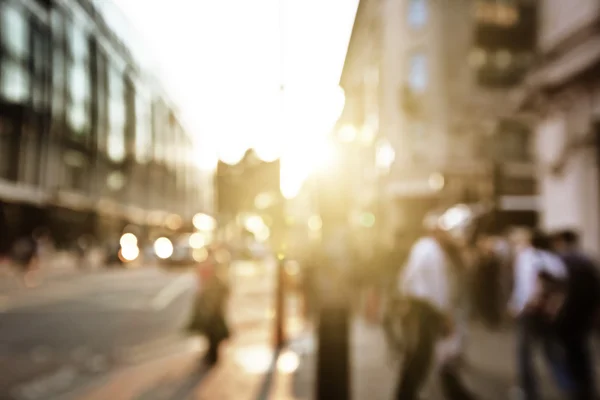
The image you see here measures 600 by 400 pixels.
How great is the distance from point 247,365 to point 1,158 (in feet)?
109

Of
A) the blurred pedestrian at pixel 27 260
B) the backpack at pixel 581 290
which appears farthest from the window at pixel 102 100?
the backpack at pixel 581 290

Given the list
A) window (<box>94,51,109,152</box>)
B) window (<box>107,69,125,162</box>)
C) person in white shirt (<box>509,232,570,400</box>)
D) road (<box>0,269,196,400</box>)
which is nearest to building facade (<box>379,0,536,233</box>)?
road (<box>0,269,196,400</box>)

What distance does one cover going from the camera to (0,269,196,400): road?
8.20m

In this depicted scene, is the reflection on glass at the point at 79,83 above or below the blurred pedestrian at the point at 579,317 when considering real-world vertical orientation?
above

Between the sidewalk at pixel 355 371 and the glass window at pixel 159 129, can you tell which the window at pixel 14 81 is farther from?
the glass window at pixel 159 129

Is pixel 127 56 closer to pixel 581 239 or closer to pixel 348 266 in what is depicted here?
pixel 581 239

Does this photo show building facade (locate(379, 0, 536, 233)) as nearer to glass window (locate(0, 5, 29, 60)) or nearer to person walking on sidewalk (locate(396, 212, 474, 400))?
person walking on sidewalk (locate(396, 212, 474, 400))

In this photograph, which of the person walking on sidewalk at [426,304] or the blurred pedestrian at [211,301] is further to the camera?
the blurred pedestrian at [211,301]

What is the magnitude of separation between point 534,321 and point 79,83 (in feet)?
159

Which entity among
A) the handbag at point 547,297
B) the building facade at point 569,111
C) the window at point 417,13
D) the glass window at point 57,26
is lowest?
the handbag at point 547,297

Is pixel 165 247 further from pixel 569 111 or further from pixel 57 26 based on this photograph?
pixel 57 26

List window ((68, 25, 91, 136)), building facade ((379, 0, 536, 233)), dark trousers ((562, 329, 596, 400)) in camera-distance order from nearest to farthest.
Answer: dark trousers ((562, 329, 596, 400)) → building facade ((379, 0, 536, 233)) → window ((68, 25, 91, 136))

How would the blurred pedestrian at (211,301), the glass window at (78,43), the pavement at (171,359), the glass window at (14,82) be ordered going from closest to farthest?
1. the pavement at (171,359)
2. the blurred pedestrian at (211,301)
3. the glass window at (14,82)
4. the glass window at (78,43)

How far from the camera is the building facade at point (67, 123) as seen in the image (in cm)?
3916
